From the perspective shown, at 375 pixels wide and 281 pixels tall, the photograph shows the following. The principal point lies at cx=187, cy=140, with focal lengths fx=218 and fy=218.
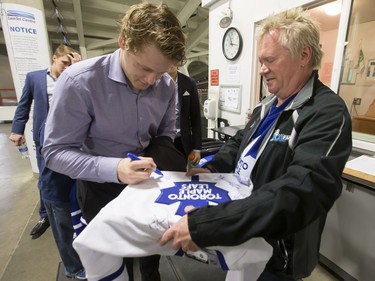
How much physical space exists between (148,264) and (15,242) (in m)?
1.66

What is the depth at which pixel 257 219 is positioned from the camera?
56 centimetres

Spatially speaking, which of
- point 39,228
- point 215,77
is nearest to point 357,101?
point 215,77

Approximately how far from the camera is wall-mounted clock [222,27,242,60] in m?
2.63

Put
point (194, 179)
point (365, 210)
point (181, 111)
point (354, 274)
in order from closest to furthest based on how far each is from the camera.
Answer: point (194, 179), point (365, 210), point (354, 274), point (181, 111)

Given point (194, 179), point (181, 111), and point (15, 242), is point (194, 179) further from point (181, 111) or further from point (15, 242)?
point (15, 242)

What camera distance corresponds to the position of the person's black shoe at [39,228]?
203 centimetres

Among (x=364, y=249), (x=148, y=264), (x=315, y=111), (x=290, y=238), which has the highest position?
(x=315, y=111)

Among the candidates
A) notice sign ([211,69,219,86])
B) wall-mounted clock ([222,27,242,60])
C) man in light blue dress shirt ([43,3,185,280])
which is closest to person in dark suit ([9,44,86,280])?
man in light blue dress shirt ([43,3,185,280])

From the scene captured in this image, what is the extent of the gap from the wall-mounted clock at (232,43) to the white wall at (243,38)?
0.16 feet

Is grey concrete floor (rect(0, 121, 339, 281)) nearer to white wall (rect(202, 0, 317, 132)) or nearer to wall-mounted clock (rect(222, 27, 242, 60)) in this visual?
white wall (rect(202, 0, 317, 132))

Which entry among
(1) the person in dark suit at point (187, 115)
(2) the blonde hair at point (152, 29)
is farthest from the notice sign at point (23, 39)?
(2) the blonde hair at point (152, 29)

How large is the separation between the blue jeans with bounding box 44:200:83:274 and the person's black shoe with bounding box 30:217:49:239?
2.64 ft

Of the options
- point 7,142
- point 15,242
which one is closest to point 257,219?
point 15,242

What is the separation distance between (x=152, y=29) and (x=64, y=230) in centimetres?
132
